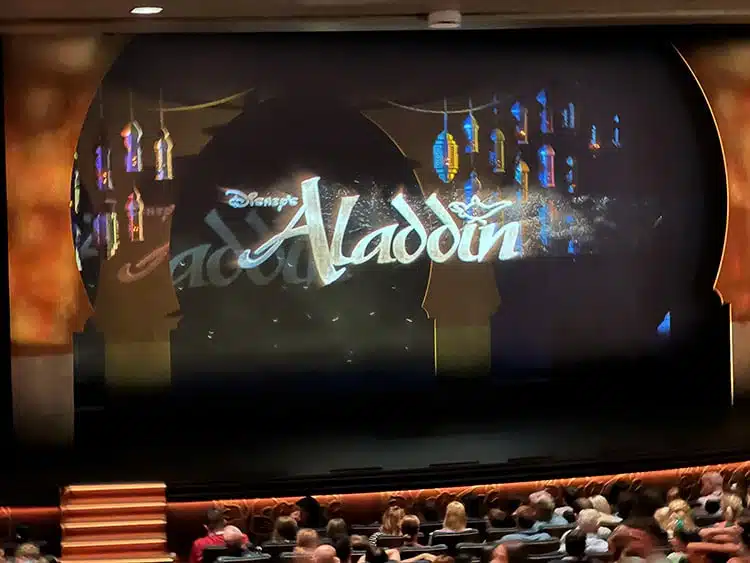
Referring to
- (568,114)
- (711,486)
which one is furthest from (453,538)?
(568,114)

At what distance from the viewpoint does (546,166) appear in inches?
583

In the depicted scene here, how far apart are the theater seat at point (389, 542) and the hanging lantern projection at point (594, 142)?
771 cm

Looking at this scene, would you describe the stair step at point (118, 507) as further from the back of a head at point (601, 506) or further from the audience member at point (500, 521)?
the back of a head at point (601, 506)

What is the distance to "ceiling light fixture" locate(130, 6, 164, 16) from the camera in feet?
35.6

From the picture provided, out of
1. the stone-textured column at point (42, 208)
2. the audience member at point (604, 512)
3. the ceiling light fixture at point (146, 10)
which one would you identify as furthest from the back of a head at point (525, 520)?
the stone-textured column at point (42, 208)

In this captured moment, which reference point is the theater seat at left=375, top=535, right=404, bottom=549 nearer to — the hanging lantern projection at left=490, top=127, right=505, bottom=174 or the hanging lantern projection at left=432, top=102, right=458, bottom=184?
the hanging lantern projection at left=432, top=102, right=458, bottom=184

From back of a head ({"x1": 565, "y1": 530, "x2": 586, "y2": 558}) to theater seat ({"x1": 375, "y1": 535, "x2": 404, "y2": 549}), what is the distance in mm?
1595

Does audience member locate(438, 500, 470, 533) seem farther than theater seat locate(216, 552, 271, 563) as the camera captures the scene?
Yes

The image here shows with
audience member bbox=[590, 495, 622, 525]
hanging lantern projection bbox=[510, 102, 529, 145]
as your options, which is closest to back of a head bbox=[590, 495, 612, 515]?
audience member bbox=[590, 495, 622, 525]

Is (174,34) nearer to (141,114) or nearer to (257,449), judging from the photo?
(141,114)

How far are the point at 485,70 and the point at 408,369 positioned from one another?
363cm

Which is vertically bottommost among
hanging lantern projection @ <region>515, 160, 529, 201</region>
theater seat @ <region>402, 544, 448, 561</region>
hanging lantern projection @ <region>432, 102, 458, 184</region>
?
theater seat @ <region>402, 544, 448, 561</region>

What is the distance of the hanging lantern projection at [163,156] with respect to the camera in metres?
13.9

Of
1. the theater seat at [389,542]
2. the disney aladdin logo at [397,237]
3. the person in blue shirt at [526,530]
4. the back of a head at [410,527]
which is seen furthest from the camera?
the disney aladdin logo at [397,237]
